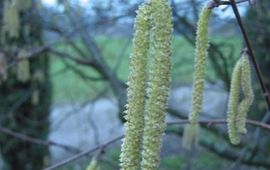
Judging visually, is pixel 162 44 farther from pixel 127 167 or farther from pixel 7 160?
pixel 7 160

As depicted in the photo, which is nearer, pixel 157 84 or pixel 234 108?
pixel 157 84

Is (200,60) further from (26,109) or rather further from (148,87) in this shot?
(26,109)

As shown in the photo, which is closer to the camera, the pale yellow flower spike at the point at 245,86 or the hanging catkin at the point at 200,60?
the hanging catkin at the point at 200,60

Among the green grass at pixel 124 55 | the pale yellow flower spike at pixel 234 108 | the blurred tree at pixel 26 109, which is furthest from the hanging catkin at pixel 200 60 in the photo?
the blurred tree at pixel 26 109

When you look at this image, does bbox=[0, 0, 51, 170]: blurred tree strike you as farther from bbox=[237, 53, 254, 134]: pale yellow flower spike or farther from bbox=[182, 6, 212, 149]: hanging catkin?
bbox=[182, 6, 212, 149]: hanging catkin

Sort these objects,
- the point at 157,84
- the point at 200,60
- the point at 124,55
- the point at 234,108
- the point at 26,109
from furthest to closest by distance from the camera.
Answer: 1. the point at 124,55
2. the point at 26,109
3. the point at 234,108
4. the point at 200,60
5. the point at 157,84

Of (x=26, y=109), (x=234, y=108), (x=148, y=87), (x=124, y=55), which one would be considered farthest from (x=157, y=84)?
(x=124, y=55)

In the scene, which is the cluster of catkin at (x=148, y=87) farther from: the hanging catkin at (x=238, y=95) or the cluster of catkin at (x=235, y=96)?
the hanging catkin at (x=238, y=95)

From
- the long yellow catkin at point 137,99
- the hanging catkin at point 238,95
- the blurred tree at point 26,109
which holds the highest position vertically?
the blurred tree at point 26,109
